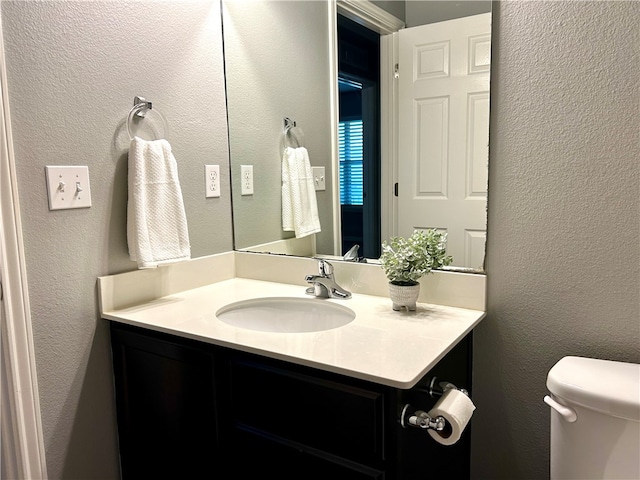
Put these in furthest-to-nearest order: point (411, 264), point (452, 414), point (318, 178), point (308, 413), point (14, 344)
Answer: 1. point (318, 178)
2. point (411, 264)
3. point (14, 344)
4. point (308, 413)
5. point (452, 414)

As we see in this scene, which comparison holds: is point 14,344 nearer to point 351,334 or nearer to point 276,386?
point 276,386

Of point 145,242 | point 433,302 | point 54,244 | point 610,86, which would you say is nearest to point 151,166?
point 145,242

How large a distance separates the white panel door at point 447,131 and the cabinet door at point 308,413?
554 millimetres

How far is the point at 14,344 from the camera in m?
1.17

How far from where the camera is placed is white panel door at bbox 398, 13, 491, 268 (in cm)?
127

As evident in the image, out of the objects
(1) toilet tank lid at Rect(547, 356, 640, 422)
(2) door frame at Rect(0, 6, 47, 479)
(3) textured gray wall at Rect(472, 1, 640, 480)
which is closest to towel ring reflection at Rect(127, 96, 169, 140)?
(2) door frame at Rect(0, 6, 47, 479)

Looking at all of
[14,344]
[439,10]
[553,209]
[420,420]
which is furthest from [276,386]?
[439,10]

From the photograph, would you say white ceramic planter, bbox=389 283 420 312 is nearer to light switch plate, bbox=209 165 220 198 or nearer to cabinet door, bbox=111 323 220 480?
cabinet door, bbox=111 323 220 480

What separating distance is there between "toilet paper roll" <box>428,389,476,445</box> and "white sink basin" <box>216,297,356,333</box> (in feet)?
1.58

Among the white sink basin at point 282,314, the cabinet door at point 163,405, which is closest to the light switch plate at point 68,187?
the cabinet door at point 163,405

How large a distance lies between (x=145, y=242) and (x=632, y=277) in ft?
4.07

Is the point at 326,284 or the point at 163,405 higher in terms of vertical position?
the point at 326,284

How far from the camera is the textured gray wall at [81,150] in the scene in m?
1.19

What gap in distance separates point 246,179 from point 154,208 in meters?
0.43
